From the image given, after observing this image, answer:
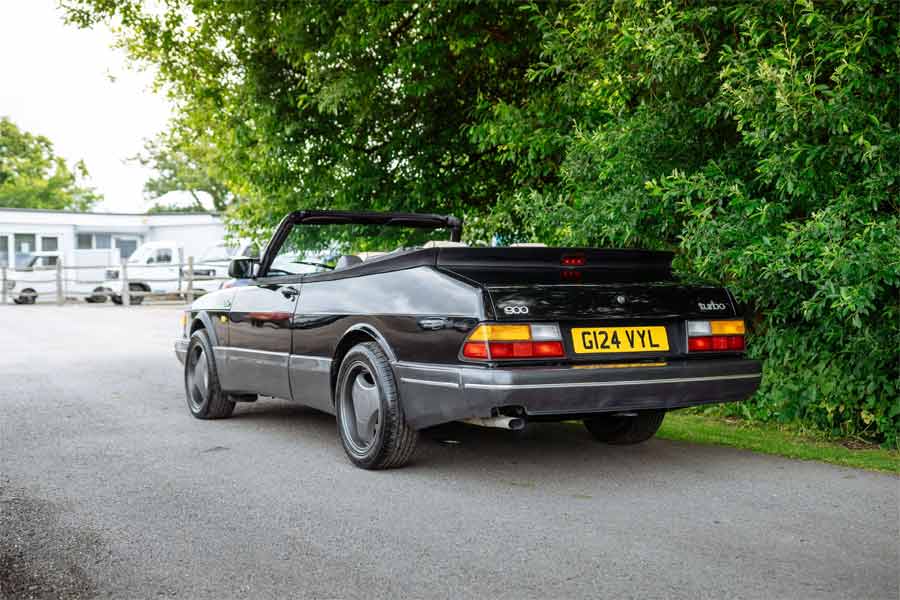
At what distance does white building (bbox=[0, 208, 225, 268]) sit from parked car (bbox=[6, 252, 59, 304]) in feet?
19.0

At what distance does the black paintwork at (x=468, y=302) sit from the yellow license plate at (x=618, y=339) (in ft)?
0.12

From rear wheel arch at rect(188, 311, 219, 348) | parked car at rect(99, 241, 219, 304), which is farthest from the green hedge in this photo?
parked car at rect(99, 241, 219, 304)

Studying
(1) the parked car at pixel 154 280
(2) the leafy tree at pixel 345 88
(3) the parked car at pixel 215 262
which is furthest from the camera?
(3) the parked car at pixel 215 262

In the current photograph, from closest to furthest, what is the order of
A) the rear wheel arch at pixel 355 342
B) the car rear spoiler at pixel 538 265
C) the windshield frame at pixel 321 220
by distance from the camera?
the car rear spoiler at pixel 538 265 < the rear wheel arch at pixel 355 342 < the windshield frame at pixel 321 220

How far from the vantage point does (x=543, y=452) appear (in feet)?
20.4

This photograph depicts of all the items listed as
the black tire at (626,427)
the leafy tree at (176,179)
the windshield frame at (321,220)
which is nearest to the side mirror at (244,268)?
the windshield frame at (321,220)

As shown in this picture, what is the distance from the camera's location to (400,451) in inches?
217

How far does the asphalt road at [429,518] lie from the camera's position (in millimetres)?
3629

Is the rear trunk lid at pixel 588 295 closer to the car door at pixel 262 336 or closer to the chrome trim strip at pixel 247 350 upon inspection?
the car door at pixel 262 336

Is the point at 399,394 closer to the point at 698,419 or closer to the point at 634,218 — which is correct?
the point at 634,218

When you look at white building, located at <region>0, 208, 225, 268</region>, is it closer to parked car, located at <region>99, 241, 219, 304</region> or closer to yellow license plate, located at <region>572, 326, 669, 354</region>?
parked car, located at <region>99, 241, 219, 304</region>

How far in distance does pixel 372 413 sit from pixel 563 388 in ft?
4.12

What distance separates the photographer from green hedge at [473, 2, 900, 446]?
226 inches

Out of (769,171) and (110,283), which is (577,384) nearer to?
(769,171)
